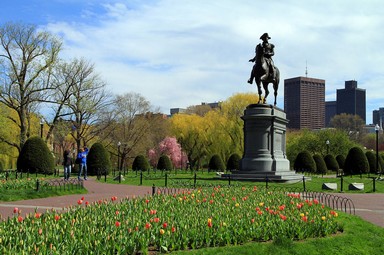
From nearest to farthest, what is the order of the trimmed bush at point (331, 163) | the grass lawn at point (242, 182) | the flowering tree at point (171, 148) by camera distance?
the grass lawn at point (242, 182)
the trimmed bush at point (331, 163)
the flowering tree at point (171, 148)

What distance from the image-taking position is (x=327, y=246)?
8922 mm

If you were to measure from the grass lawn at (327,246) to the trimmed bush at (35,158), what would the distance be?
2706cm

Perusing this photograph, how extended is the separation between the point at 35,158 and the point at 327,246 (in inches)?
1108

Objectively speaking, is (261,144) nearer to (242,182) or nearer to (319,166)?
(242,182)

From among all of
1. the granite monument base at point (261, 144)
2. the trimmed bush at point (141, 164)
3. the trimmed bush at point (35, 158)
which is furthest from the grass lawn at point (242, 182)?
the trimmed bush at point (141, 164)

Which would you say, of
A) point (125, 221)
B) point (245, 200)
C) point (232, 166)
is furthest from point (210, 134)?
point (125, 221)

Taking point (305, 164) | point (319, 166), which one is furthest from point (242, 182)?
point (319, 166)

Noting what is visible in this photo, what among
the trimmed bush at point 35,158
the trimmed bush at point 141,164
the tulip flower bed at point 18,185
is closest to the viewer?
the tulip flower bed at point 18,185

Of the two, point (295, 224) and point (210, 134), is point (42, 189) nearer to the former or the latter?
point (295, 224)

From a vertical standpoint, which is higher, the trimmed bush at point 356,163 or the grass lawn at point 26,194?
the trimmed bush at point 356,163

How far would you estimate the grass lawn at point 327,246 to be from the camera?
8.09 metres

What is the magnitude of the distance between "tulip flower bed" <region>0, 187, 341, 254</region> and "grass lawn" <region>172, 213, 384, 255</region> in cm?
27

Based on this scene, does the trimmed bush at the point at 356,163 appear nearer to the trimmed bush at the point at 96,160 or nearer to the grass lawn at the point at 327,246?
the trimmed bush at the point at 96,160

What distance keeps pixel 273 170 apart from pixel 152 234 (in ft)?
68.0
